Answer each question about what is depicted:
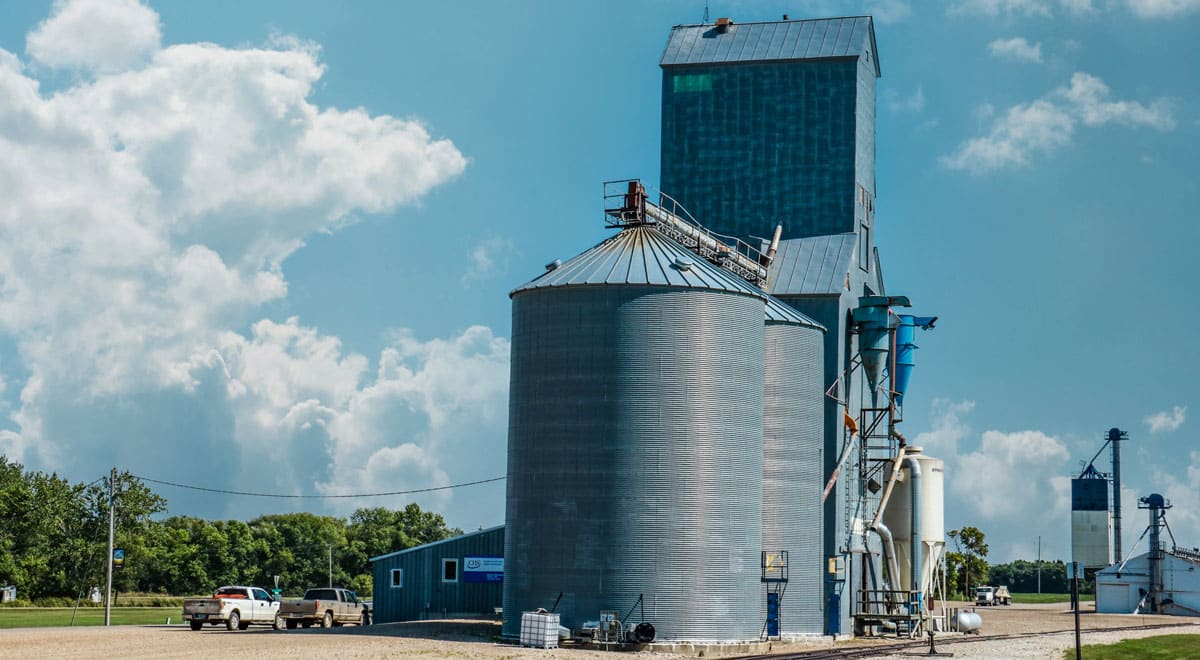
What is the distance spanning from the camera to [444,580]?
62250mm

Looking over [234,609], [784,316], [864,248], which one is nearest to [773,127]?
[864,248]

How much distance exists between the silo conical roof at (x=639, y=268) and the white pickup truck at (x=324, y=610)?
19.3 meters

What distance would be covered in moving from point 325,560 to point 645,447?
105 metres

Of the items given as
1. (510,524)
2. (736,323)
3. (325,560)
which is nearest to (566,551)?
(510,524)

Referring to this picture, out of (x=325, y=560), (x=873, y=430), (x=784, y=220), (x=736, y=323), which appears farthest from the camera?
(x=325, y=560)

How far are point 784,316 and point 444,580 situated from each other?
20585mm

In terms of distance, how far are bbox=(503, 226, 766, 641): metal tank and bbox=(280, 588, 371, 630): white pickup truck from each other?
15.2 meters

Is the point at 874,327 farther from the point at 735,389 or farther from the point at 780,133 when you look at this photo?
the point at 735,389

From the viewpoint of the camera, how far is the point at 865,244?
2672 inches

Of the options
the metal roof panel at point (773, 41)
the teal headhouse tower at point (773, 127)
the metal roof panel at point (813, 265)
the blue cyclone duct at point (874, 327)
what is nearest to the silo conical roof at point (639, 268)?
the metal roof panel at point (813, 265)

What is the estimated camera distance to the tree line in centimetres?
10181

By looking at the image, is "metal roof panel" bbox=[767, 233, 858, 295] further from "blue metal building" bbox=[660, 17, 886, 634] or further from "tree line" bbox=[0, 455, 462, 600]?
"tree line" bbox=[0, 455, 462, 600]

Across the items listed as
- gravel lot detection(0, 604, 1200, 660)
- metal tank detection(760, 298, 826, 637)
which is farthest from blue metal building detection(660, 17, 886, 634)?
gravel lot detection(0, 604, 1200, 660)

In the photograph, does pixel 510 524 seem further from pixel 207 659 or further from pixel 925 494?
pixel 925 494
